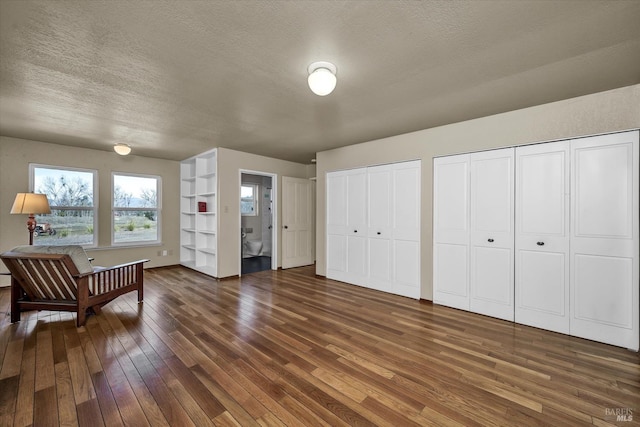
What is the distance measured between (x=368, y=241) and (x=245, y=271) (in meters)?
2.85

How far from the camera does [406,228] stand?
4012 millimetres

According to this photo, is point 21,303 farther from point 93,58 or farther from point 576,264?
point 576,264

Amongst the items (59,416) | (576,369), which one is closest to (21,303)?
(59,416)

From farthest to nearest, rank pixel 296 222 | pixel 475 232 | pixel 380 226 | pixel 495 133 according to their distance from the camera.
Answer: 1. pixel 296 222
2. pixel 380 226
3. pixel 475 232
4. pixel 495 133

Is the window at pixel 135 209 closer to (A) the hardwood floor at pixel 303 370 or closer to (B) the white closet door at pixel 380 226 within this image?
(A) the hardwood floor at pixel 303 370

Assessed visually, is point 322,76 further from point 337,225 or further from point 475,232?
point 337,225

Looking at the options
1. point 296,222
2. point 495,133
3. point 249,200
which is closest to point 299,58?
point 495,133

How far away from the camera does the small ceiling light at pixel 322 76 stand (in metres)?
2.04

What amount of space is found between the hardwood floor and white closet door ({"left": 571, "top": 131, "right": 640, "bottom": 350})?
0.77 feet

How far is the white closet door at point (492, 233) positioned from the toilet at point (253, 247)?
18.0ft

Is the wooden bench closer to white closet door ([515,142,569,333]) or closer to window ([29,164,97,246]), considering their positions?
window ([29,164,97,246])

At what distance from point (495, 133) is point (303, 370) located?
339 cm

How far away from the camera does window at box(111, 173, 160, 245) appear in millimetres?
5387

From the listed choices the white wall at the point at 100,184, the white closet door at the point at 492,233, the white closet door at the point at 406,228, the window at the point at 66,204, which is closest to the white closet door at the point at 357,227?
the white closet door at the point at 406,228
